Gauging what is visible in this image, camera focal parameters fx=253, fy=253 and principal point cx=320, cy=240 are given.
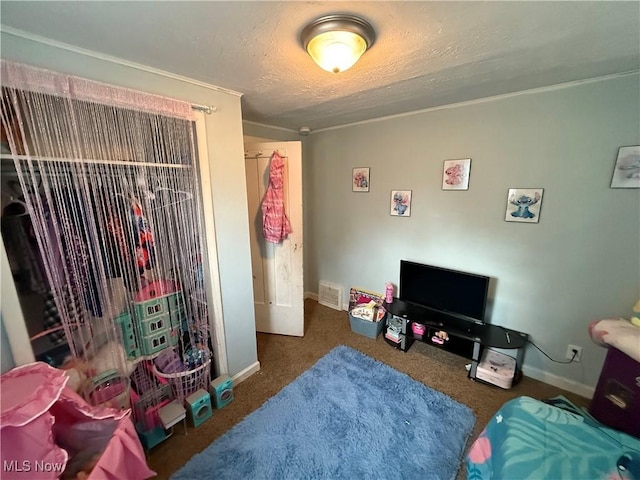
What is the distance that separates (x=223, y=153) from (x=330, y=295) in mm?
2267

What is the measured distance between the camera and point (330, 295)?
134 inches

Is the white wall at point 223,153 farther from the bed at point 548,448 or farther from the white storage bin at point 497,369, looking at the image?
the white storage bin at point 497,369

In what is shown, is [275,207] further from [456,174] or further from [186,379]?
[456,174]

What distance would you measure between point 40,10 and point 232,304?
1740 millimetres

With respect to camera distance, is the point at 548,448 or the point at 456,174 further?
the point at 456,174

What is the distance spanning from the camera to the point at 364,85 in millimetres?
1735

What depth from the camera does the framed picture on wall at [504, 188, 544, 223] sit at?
1922mm

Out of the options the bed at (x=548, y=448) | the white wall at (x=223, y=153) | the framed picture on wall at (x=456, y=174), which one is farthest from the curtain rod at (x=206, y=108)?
the bed at (x=548, y=448)

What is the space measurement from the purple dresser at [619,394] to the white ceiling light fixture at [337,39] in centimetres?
223

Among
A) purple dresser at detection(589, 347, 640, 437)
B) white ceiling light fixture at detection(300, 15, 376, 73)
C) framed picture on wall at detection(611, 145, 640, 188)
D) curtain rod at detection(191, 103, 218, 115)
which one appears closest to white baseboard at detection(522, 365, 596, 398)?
purple dresser at detection(589, 347, 640, 437)

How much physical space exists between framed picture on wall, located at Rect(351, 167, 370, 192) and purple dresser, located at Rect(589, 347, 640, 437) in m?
2.22

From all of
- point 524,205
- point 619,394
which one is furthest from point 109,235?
point 619,394

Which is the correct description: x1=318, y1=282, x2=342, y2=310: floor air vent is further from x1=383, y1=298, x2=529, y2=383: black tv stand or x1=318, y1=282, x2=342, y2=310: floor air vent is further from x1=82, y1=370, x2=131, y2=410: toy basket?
x1=82, y1=370, x2=131, y2=410: toy basket

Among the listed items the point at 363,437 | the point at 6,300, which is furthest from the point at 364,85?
the point at 363,437
